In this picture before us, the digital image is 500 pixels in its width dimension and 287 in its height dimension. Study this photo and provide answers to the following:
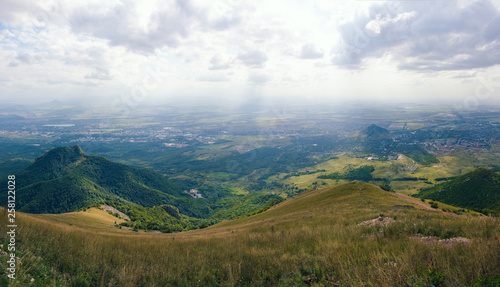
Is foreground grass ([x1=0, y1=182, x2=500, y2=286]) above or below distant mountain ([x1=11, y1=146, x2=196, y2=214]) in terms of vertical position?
above

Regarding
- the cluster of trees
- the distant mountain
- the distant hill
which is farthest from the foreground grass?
the cluster of trees

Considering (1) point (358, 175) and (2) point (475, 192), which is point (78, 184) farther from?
(1) point (358, 175)

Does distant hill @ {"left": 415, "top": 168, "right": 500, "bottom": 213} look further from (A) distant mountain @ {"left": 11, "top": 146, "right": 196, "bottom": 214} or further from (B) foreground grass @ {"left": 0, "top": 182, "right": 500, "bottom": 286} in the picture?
(A) distant mountain @ {"left": 11, "top": 146, "right": 196, "bottom": 214}

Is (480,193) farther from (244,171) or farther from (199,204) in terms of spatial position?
(244,171)

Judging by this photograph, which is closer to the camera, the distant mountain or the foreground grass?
the foreground grass

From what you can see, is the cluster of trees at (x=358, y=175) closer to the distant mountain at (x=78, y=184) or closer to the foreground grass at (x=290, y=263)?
the distant mountain at (x=78, y=184)

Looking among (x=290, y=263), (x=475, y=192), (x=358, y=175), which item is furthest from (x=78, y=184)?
(x=358, y=175)

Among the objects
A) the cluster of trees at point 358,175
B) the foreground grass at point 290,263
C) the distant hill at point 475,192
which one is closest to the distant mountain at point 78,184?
the foreground grass at point 290,263
